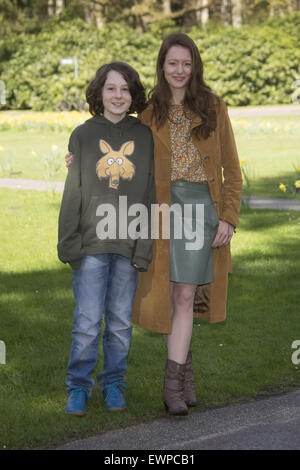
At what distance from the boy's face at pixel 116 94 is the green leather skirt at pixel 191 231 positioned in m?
0.45

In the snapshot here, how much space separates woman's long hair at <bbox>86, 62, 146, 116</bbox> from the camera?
11.6 feet

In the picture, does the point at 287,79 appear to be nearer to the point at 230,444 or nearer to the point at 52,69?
the point at 52,69

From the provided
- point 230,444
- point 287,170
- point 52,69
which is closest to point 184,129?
point 230,444

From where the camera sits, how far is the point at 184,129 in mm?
3670

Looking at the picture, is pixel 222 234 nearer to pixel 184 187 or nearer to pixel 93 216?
pixel 184 187

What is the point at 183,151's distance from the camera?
364 centimetres

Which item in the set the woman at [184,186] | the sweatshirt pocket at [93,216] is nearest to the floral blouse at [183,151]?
the woman at [184,186]

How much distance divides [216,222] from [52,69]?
2195cm

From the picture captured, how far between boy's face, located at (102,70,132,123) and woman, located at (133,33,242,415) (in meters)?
0.21

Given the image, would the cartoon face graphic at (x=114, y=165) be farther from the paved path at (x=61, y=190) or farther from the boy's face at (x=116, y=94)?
the paved path at (x=61, y=190)

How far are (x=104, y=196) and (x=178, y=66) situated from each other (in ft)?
2.42

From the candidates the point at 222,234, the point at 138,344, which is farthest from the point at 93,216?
the point at 138,344

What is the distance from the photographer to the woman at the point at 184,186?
11.8 feet

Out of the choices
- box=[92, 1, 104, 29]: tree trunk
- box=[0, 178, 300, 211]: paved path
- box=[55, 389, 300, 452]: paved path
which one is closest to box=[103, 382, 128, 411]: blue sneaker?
box=[55, 389, 300, 452]: paved path
